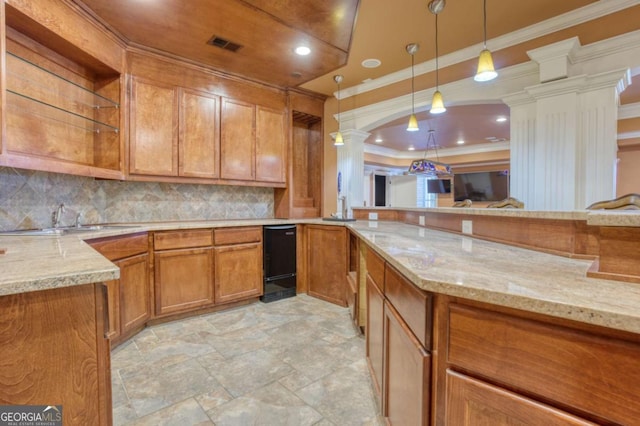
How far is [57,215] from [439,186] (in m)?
10.1

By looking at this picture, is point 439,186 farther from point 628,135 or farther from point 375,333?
point 375,333

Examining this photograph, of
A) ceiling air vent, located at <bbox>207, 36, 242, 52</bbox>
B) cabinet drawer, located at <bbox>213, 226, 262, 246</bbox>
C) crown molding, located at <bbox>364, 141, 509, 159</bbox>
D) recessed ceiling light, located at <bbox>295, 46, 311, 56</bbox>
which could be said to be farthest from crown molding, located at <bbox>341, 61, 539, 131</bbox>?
crown molding, located at <bbox>364, 141, 509, 159</bbox>

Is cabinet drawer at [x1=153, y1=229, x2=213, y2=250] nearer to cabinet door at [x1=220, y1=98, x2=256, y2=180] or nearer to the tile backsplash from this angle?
the tile backsplash

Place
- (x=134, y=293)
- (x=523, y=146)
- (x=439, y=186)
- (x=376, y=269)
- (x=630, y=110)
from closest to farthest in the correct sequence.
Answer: (x=376, y=269) → (x=134, y=293) → (x=523, y=146) → (x=630, y=110) → (x=439, y=186)

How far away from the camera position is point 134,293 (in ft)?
8.15

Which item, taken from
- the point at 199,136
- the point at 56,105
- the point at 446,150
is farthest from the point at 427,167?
the point at 56,105

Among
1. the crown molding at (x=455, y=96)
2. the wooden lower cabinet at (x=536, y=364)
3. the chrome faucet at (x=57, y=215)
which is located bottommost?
the wooden lower cabinet at (x=536, y=364)

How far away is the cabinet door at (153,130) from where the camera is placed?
2861 mm

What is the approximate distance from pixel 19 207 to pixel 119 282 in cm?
92

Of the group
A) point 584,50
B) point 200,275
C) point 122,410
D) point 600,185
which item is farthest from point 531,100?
point 122,410

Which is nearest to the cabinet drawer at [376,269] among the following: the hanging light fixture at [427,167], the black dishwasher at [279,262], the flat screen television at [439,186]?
the black dishwasher at [279,262]

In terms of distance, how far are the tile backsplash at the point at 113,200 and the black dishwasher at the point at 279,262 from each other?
742 mm

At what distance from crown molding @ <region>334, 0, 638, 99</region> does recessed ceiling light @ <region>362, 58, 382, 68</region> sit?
320 millimetres

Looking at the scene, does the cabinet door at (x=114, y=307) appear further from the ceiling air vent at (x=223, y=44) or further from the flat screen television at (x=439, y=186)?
the flat screen television at (x=439, y=186)
